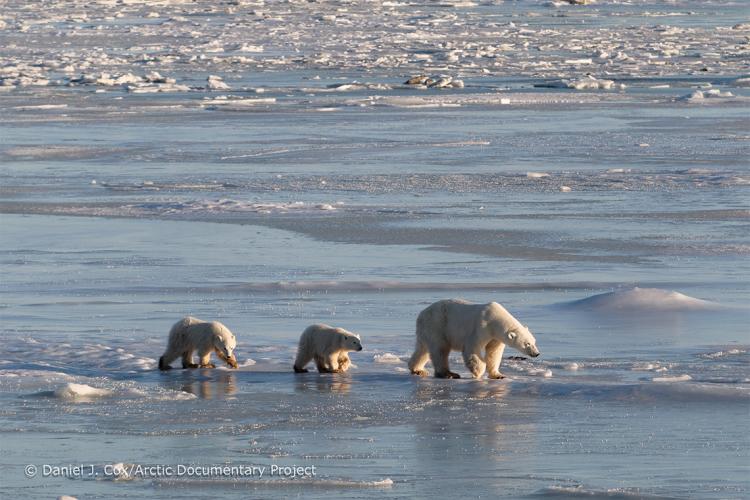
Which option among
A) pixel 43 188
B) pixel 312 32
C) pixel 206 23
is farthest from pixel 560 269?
pixel 206 23

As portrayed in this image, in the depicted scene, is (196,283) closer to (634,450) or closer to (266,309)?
(266,309)

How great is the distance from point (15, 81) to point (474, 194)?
1650 centimetres

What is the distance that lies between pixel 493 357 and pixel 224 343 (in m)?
1.42

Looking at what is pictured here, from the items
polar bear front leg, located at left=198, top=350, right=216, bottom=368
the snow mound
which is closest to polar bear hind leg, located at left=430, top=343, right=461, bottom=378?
polar bear front leg, located at left=198, top=350, right=216, bottom=368

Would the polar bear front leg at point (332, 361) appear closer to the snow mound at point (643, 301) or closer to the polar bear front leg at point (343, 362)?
the polar bear front leg at point (343, 362)

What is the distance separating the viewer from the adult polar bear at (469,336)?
27.1ft

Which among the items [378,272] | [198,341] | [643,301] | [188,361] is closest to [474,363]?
[198,341]

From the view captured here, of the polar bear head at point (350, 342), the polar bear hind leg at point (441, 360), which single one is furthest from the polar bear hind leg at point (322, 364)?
the polar bear hind leg at point (441, 360)

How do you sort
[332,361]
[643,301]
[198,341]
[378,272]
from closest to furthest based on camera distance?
[332,361], [198,341], [643,301], [378,272]

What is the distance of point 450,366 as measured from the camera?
29.8 ft

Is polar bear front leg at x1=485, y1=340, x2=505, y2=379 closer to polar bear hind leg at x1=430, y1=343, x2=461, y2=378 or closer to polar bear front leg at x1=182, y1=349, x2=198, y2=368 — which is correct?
polar bear hind leg at x1=430, y1=343, x2=461, y2=378

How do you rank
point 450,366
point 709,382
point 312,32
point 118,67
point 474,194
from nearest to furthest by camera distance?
point 709,382 < point 450,366 < point 474,194 < point 118,67 < point 312,32

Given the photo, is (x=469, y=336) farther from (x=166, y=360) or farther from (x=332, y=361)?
(x=166, y=360)

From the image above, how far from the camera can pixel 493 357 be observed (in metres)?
8.43
